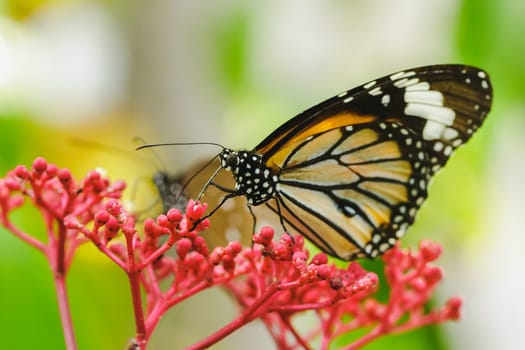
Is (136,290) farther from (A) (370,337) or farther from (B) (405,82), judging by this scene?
(B) (405,82)

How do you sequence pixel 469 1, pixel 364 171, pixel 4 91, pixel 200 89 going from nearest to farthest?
1. pixel 364 171
2. pixel 469 1
3. pixel 4 91
4. pixel 200 89

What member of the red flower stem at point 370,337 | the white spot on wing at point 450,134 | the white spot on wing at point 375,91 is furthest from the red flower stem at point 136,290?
the white spot on wing at point 450,134

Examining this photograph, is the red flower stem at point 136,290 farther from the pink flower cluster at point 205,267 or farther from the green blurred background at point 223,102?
the green blurred background at point 223,102

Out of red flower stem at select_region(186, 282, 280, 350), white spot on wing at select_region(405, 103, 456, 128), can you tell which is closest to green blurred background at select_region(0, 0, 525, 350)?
white spot on wing at select_region(405, 103, 456, 128)

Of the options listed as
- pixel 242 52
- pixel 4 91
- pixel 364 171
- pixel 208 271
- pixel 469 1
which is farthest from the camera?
pixel 242 52

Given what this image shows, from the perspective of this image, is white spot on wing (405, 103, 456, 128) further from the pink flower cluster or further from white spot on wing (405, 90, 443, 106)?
the pink flower cluster

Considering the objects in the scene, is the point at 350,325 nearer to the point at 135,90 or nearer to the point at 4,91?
the point at 4,91

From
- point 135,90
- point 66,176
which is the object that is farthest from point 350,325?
point 135,90
